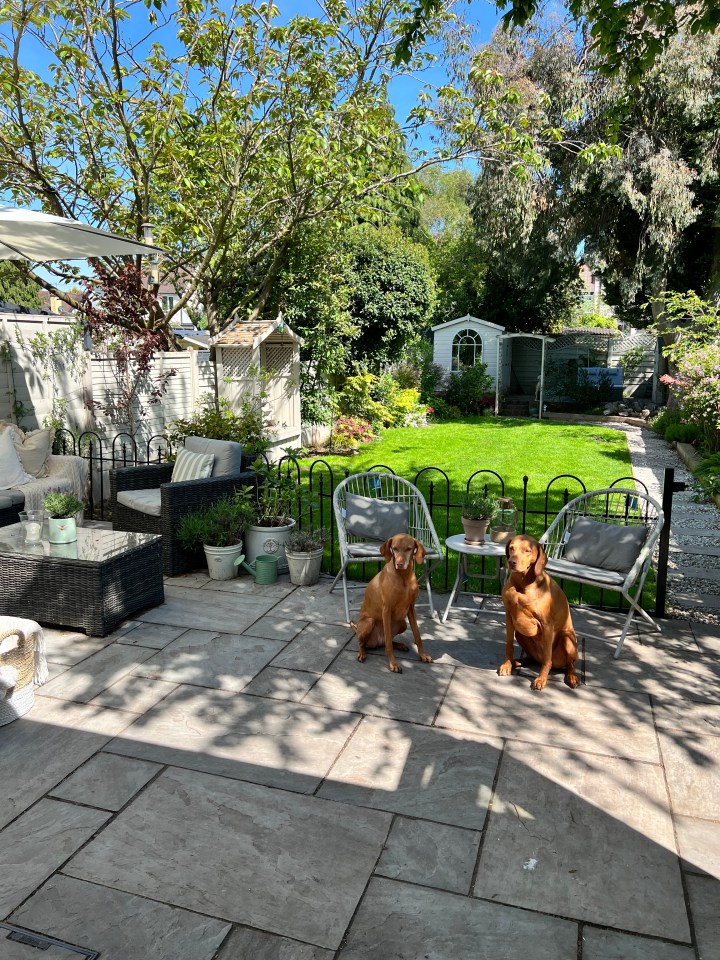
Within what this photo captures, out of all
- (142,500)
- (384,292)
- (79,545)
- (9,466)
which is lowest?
(79,545)

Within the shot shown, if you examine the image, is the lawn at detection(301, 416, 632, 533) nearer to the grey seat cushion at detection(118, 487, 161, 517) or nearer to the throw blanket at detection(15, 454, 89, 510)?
the grey seat cushion at detection(118, 487, 161, 517)

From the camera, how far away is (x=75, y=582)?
15.1 feet

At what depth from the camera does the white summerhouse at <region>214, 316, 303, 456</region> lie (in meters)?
10.7

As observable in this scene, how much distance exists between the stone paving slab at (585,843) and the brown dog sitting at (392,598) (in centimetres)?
104

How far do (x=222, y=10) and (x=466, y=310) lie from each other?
14863mm

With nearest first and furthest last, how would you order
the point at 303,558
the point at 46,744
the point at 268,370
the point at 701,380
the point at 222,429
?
the point at 46,744 → the point at 303,558 → the point at 222,429 → the point at 701,380 → the point at 268,370

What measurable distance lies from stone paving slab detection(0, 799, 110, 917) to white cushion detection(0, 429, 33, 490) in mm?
4209

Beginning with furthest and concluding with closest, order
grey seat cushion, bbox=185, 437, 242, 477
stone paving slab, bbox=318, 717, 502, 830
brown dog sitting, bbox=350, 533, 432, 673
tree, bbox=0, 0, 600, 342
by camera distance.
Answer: tree, bbox=0, 0, 600, 342 < grey seat cushion, bbox=185, 437, 242, 477 < brown dog sitting, bbox=350, 533, 432, 673 < stone paving slab, bbox=318, 717, 502, 830

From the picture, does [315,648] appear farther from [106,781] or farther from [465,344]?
[465,344]

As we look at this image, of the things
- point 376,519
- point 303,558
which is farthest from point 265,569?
point 376,519

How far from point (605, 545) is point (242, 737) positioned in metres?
2.64

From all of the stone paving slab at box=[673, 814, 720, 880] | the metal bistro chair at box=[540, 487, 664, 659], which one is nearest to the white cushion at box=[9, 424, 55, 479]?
the metal bistro chair at box=[540, 487, 664, 659]

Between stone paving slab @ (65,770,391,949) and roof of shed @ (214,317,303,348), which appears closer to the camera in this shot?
stone paving slab @ (65,770,391,949)

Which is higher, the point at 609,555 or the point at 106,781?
the point at 609,555
